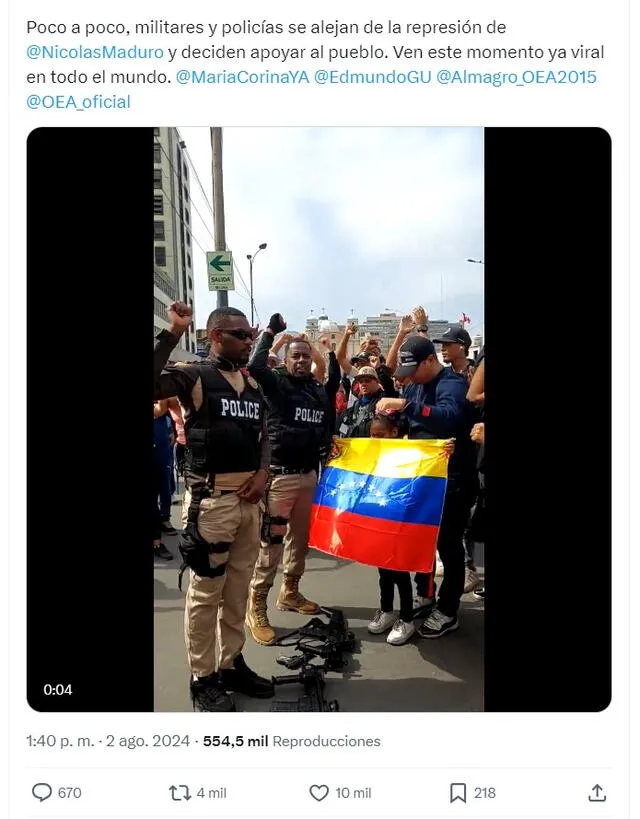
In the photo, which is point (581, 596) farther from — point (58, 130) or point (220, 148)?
point (58, 130)

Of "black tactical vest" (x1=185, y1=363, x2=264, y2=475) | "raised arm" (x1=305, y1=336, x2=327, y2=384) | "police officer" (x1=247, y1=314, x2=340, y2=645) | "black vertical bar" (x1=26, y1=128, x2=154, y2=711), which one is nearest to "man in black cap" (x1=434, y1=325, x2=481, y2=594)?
"police officer" (x1=247, y1=314, x2=340, y2=645)

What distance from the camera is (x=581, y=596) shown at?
151 centimetres

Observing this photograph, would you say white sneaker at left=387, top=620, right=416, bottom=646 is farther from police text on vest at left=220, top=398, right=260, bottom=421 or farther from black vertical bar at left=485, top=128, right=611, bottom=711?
police text on vest at left=220, top=398, right=260, bottom=421

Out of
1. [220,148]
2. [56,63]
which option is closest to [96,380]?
[220,148]

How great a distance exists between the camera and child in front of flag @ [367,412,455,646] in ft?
9.66

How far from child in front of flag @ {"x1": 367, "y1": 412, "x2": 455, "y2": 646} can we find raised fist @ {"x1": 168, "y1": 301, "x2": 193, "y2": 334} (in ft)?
5.16

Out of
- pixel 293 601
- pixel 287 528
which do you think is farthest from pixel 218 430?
pixel 293 601

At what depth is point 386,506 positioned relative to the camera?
2650 millimetres

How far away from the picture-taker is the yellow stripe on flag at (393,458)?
2654mm

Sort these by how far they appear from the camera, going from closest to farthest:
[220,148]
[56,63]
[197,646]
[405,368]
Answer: [56,63] → [220,148] → [197,646] → [405,368]

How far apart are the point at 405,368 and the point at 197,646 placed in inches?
76.2

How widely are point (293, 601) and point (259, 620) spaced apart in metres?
0.42
